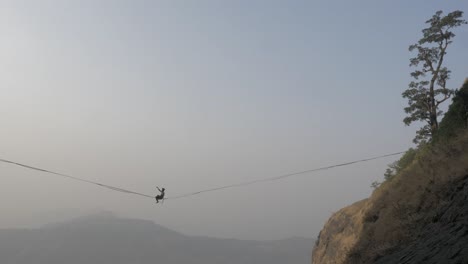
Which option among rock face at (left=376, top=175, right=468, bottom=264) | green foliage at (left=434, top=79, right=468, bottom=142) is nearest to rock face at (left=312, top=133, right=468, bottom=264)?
rock face at (left=376, top=175, right=468, bottom=264)

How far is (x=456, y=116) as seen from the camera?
24125 mm

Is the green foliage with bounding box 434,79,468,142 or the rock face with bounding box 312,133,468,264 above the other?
the green foliage with bounding box 434,79,468,142

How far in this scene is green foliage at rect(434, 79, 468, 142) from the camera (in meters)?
23.5

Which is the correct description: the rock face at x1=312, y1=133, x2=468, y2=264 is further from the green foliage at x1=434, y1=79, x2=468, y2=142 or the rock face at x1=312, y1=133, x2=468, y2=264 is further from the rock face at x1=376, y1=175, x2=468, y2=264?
the green foliage at x1=434, y1=79, x2=468, y2=142

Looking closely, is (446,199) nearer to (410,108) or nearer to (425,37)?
(410,108)

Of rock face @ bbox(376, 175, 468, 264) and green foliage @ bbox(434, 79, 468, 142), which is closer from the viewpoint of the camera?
rock face @ bbox(376, 175, 468, 264)

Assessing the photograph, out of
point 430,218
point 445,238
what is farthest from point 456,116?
point 445,238

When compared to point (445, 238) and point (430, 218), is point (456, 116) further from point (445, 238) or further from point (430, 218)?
point (445, 238)

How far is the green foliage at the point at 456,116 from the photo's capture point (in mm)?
23541

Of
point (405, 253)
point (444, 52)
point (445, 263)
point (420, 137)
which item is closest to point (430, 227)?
point (405, 253)

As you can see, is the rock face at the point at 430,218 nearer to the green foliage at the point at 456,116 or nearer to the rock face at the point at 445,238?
the rock face at the point at 445,238

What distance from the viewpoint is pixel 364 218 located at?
2602cm

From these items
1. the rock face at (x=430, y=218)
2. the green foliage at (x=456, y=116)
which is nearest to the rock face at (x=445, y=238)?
the rock face at (x=430, y=218)

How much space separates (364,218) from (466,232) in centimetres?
1673
